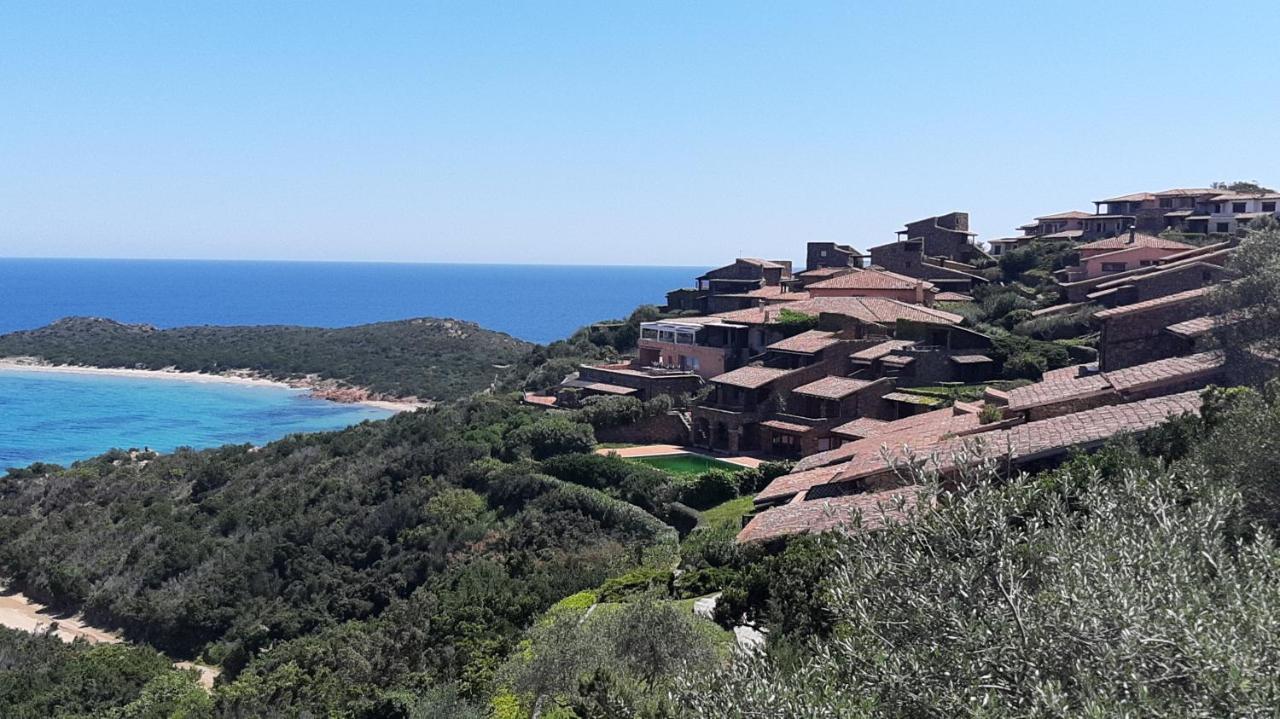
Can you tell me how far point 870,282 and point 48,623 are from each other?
3483 cm

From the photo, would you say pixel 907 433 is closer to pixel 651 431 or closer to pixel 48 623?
pixel 651 431

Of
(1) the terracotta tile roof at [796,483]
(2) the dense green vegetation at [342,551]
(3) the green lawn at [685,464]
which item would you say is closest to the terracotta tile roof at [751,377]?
(3) the green lawn at [685,464]

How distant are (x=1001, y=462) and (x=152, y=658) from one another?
2158 centimetres

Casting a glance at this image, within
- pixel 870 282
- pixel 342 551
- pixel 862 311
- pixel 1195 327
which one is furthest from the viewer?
pixel 870 282

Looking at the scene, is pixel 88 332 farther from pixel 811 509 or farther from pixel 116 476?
pixel 811 509

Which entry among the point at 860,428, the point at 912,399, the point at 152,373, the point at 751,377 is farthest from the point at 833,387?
the point at 152,373

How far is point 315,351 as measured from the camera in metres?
102

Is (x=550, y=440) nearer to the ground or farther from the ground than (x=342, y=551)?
farther from the ground

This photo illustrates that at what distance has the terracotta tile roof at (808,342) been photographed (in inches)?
1523

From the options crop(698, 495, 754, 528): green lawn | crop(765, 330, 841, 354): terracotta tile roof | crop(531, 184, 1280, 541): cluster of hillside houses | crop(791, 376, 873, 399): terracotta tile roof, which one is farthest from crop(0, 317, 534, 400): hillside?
crop(698, 495, 754, 528): green lawn

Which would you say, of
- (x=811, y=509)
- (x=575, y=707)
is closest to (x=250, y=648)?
(x=811, y=509)

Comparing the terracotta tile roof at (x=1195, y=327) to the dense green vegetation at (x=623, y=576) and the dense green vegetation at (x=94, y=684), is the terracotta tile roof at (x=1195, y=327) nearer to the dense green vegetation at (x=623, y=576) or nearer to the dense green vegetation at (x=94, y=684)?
the dense green vegetation at (x=623, y=576)

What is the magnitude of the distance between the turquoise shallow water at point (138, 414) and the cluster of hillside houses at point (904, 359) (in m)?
28.2

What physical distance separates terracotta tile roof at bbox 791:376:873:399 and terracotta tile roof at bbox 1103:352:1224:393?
1013cm
